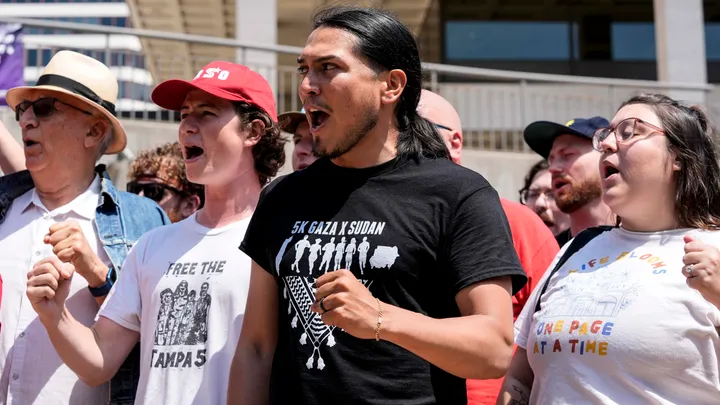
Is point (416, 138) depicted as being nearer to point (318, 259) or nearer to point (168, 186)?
point (318, 259)

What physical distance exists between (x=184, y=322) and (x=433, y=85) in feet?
27.0

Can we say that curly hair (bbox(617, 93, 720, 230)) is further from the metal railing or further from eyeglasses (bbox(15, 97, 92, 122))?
the metal railing

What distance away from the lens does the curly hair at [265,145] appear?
353 centimetres

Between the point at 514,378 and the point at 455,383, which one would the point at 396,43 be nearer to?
the point at 455,383

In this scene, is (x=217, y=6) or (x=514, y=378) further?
(x=217, y=6)

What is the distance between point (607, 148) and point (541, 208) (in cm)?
280

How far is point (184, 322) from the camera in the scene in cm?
321

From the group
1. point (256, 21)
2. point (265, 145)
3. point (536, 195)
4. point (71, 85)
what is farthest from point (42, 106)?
point (256, 21)

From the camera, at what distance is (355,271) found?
2484 mm

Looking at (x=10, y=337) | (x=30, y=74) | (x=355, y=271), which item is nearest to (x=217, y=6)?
(x=30, y=74)

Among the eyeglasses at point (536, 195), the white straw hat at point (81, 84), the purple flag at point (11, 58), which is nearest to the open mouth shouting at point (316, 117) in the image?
the white straw hat at point (81, 84)

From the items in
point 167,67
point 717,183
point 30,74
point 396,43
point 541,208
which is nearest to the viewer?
point 396,43

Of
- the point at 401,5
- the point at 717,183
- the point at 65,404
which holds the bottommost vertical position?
the point at 65,404

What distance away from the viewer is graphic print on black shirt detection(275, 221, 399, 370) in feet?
8.18
